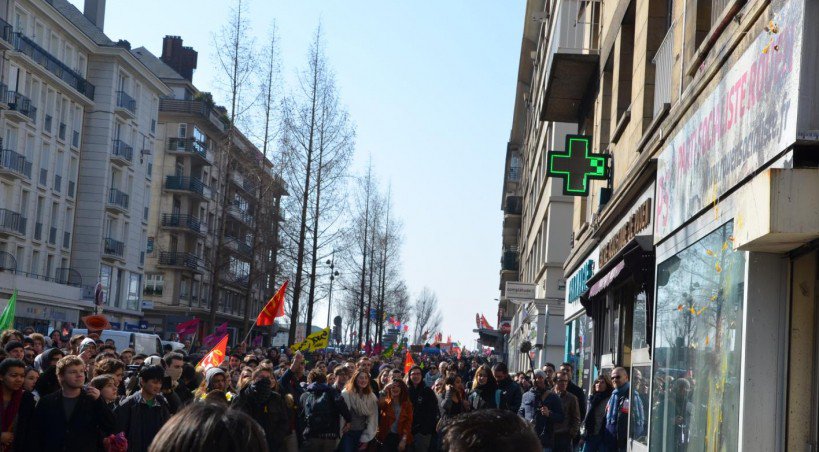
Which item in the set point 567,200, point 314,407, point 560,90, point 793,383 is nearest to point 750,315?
point 793,383

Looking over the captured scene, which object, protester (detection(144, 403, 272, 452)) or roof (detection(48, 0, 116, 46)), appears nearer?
protester (detection(144, 403, 272, 452))

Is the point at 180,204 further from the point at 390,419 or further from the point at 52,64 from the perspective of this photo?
the point at 390,419

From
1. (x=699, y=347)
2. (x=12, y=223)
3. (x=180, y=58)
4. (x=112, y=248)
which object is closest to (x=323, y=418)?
(x=699, y=347)

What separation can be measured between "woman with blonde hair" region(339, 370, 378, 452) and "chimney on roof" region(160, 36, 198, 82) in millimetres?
72453

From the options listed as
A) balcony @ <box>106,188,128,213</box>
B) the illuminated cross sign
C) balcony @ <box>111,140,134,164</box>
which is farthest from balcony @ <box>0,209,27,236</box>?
the illuminated cross sign

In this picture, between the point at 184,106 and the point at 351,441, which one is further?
the point at 184,106

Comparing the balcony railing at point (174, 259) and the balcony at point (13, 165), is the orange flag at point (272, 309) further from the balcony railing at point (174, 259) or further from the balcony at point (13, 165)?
the balcony railing at point (174, 259)

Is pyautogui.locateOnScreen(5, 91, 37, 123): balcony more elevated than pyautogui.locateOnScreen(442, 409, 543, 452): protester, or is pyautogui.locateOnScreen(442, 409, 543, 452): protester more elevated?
pyautogui.locateOnScreen(5, 91, 37, 123): balcony

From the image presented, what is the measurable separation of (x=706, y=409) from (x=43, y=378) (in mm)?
6294

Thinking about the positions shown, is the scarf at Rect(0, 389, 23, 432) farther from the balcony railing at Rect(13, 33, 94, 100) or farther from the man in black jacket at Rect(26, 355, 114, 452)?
the balcony railing at Rect(13, 33, 94, 100)

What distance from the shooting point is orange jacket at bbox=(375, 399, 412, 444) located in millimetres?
15695

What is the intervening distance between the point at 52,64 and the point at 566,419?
43056 mm

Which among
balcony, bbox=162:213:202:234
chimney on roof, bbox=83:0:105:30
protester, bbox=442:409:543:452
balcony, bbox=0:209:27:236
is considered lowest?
protester, bbox=442:409:543:452

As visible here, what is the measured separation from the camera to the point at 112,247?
206 feet
